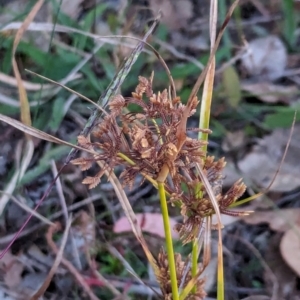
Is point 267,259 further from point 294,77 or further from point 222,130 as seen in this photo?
point 294,77

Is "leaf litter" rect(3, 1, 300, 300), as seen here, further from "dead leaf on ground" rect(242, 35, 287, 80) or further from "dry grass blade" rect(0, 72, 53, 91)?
"dry grass blade" rect(0, 72, 53, 91)

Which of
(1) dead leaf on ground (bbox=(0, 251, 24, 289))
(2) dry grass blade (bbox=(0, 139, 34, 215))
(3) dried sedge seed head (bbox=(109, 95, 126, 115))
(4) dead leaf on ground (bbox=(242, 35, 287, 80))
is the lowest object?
(1) dead leaf on ground (bbox=(0, 251, 24, 289))

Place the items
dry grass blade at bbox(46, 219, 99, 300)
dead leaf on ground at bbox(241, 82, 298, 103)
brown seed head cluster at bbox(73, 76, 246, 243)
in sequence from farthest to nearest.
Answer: dead leaf on ground at bbox(241, 82, 298, 103) < dry grass blade at bbox(46, 219, 99, 300) < brown seed head cluster at bbox(73, 76, 246, 243)

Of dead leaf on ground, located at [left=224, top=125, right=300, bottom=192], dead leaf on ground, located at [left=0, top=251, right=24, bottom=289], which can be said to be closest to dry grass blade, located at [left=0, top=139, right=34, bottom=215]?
dead leaf on ground, located at [left=0, top=251, right=24, bottom=289]

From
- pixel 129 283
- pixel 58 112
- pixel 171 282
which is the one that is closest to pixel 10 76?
pixel 58 112

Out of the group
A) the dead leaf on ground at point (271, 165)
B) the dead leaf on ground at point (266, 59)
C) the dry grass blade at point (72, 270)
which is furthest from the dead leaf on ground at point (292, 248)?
the dead leaf on ground at point (266, 59)

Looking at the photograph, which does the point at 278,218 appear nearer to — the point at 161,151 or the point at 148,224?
the point at 148,224
